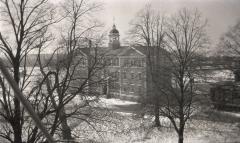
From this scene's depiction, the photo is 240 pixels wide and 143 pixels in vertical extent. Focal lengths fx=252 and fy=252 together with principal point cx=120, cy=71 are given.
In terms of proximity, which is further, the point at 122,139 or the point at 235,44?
the point at 235,44

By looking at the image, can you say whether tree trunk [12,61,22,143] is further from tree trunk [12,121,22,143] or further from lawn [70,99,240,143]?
lawn [70,99,240,143]

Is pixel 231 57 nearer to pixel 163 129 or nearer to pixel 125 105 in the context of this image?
pixel 163 129

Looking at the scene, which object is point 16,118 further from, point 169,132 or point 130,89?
point 130,89

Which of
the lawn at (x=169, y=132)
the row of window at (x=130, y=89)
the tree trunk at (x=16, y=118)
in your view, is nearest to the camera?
the tree trunk at (x=16, y=118)

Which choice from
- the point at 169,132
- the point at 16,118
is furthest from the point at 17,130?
the point at 169,132

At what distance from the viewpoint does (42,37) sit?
7449mm

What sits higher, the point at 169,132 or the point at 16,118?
the point at 16,118

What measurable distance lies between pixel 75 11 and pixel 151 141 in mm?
9454

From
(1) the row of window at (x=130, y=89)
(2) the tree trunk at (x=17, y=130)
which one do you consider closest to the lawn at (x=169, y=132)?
(2) the tree trunk at (x=17, y=130)

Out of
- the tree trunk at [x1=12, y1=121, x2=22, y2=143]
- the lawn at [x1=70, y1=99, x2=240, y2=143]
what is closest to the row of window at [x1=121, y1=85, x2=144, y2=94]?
the lawn at [x1=70, y1=99, x2=240, y2=143]

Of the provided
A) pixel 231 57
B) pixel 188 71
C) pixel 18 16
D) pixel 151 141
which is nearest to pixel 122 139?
pixel 151 141

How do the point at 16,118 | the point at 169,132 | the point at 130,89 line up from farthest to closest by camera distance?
1. the point at 130,89
2. the point at 169,132
3. the point at 16,118

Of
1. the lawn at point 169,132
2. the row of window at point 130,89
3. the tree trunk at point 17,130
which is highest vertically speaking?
the tree trunk at point 17,130

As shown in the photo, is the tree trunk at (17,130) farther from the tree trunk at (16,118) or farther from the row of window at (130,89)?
the row of window at (130,89)
